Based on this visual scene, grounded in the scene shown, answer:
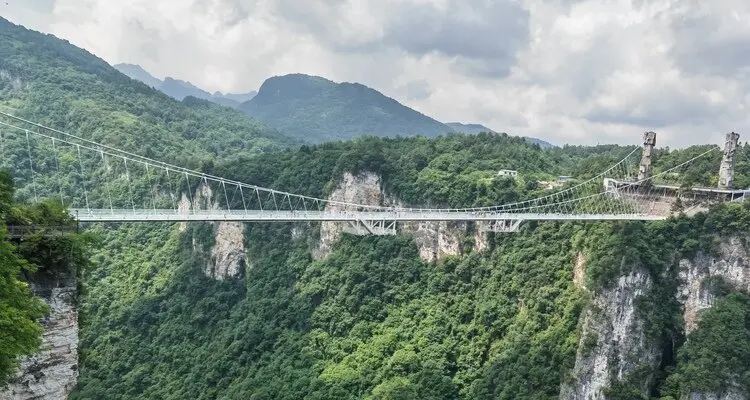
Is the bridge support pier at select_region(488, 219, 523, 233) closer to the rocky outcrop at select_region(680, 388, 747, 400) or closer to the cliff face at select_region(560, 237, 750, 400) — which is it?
the cliff face at select_region(560, 237, 750, 400)

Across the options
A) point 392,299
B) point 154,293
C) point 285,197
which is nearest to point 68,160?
point 154,293

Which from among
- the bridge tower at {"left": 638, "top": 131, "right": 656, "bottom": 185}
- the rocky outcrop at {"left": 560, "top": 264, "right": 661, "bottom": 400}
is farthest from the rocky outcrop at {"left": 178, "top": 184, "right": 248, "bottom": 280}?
the bridge tower at {"left": 638, "top": 131, "right": 656, "bottom": 185}

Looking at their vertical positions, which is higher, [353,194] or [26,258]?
[353,194]

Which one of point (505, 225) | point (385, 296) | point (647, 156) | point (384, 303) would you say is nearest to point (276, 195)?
point (385, 296)

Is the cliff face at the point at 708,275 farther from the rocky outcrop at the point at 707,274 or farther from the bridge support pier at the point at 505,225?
the bridge support pier at the point at 505,225

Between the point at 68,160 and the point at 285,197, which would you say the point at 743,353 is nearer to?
the point at 285,197

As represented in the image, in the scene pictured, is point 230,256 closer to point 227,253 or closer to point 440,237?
point 227,253
